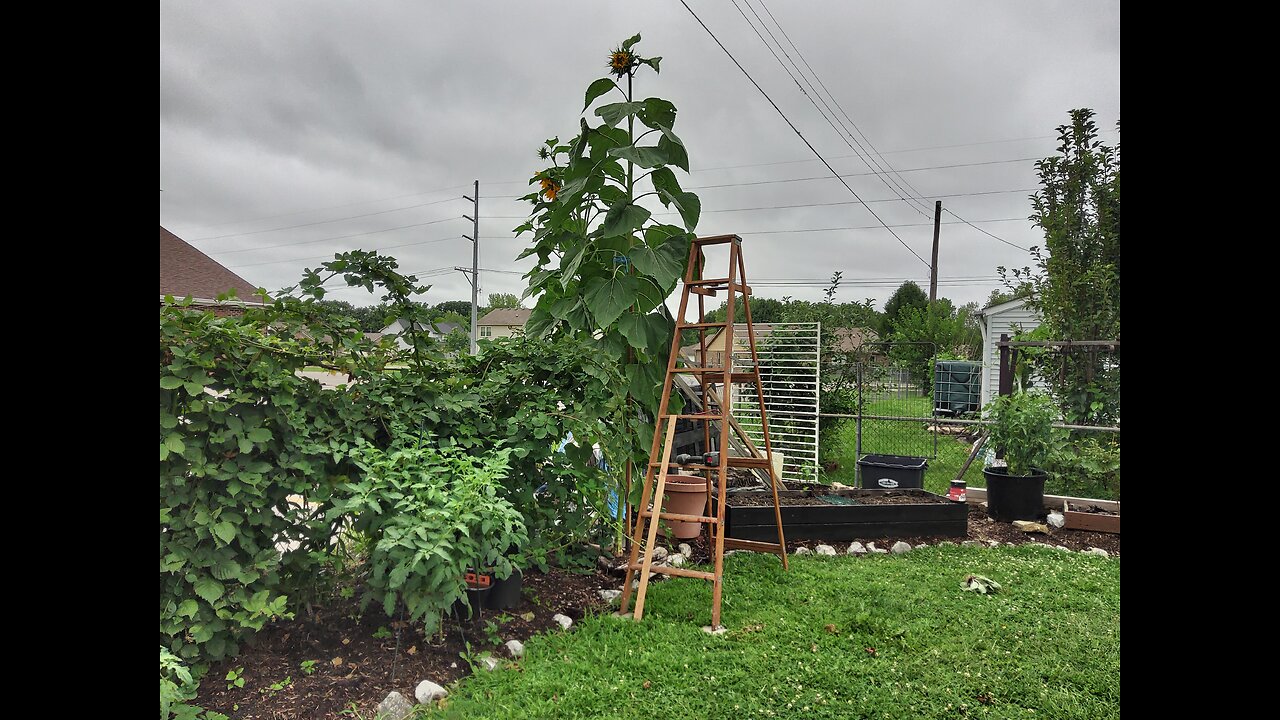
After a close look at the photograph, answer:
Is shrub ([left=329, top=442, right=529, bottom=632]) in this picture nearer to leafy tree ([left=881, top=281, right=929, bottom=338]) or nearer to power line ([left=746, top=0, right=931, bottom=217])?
power line ([left=746, top=0, right=931, bottom=217])

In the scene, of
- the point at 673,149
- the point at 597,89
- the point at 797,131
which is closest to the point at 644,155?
the point at 673,149

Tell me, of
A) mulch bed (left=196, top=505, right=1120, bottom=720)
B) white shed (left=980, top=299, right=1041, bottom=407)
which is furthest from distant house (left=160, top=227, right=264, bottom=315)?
white shed (left=980, top=299, right=1041, bottom=407)

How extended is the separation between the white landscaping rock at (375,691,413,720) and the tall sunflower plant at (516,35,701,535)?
3.96ft

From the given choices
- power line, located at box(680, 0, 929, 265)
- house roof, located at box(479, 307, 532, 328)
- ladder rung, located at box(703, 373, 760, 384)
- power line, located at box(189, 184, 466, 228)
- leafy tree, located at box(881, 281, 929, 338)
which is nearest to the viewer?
power line, located at box(189, 184, 466, 228)

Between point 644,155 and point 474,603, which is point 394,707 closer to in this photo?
point 474,603

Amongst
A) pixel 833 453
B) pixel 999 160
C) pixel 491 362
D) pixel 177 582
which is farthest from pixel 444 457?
pixel 999 160

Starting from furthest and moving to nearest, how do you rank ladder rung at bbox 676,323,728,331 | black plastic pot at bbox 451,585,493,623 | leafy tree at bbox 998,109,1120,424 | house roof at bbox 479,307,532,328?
1. house roof at bbox 479,307,532,328
2. leafy tree at bbox 998,109,1120,424
3. ladder rung at bbox 676,323,728,331
4. black plastic pot at bbox 451,585,493,623

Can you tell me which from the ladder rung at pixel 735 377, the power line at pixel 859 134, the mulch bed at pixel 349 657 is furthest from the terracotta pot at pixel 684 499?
the power line at pixel 859 134

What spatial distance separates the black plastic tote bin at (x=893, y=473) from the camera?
4.75m

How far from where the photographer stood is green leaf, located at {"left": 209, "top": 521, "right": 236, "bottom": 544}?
5.60ft

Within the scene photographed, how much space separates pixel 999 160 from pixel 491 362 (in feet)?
16.1

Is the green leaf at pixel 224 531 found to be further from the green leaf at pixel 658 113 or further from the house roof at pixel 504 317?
the house roof at pixel 504 317
